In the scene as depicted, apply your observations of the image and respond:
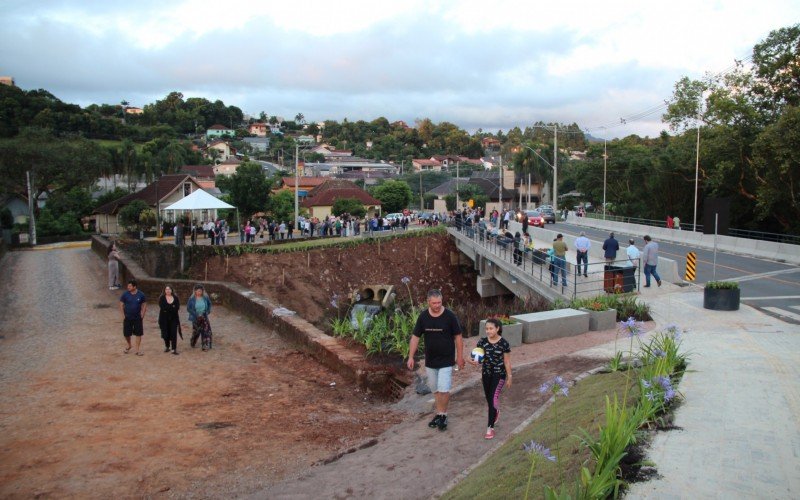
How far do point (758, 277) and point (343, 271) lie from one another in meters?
19.8

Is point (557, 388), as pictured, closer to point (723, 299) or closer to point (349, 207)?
point (723, 299)

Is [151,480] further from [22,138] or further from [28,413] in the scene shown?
[22,138]

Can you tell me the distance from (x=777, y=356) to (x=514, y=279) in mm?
14808

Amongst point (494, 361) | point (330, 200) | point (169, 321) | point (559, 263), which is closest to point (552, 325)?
point (494, 361)

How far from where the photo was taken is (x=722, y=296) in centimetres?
1573

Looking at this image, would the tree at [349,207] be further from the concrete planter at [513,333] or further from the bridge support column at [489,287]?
the concrete planter at [513,333]

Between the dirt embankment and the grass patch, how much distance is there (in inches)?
742

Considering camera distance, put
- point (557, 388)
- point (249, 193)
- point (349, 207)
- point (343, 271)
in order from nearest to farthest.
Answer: point (557, 388)
point (343, 271)
point (249, 193)
point (349, 207)

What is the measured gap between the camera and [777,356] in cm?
1034

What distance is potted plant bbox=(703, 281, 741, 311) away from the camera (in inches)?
619

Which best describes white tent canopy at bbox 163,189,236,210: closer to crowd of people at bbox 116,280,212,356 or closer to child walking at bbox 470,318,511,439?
crowd of people at bbox 116,280,212,356

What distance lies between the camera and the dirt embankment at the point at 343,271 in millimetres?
30703

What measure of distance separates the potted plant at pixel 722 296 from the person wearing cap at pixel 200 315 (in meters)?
11.8

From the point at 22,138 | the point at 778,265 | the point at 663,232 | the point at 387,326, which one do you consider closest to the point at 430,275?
the point at 663,232
